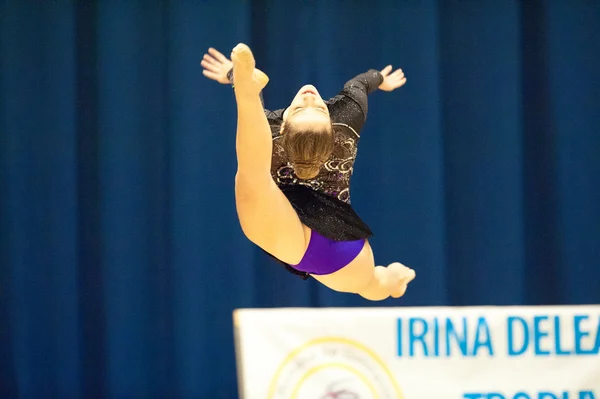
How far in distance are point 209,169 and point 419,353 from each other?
1835mm

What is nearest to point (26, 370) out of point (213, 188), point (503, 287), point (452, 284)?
point (213, 188)

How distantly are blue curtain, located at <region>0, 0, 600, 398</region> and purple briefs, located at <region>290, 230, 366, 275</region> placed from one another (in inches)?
44.3

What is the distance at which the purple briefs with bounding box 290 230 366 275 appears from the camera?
2.07 metres

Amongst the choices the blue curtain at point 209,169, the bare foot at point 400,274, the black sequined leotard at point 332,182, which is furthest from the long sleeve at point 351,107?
the blue curtain at point 209,169

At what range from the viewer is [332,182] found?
2150 millimetres

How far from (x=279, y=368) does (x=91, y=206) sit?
2005mm

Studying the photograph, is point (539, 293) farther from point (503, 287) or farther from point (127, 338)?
point (127, 338)

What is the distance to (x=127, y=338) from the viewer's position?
10.7ft

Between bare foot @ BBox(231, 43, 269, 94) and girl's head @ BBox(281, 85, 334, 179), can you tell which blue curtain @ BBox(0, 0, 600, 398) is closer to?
girl's head @ BBox(281, 85, 334, 179)

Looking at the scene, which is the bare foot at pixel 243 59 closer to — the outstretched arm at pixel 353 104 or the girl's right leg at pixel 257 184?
the girl's right leg at pixel 257 184

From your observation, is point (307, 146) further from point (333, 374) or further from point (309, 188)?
point (333, 374)

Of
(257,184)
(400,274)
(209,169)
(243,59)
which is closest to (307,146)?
(257,184)

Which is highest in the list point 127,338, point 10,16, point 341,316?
point 10,16

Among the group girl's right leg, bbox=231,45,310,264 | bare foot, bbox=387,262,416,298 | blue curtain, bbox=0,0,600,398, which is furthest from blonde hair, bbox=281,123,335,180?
blue curtain, bbox=0,0,600,398
